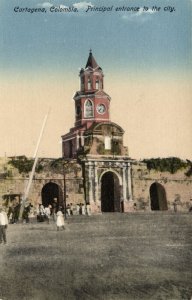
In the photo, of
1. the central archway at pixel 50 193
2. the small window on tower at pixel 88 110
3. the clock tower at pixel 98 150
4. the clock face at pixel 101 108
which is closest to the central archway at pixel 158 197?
the clock tower at pixel 98 150

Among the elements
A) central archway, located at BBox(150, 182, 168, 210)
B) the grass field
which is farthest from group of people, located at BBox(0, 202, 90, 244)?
central archway, located at BBox(150, 182, 168, 210)

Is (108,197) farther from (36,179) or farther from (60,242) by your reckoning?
(60,242)

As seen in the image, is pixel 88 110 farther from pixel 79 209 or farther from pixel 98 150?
pixel 79 209

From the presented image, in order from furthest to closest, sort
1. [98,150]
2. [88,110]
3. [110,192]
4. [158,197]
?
[158,197]
[88,110]
[110,192]
[98,150]

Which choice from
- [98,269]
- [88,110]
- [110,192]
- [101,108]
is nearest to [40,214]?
[110,192]

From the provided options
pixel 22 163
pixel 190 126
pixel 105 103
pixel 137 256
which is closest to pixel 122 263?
pixel 137 256
